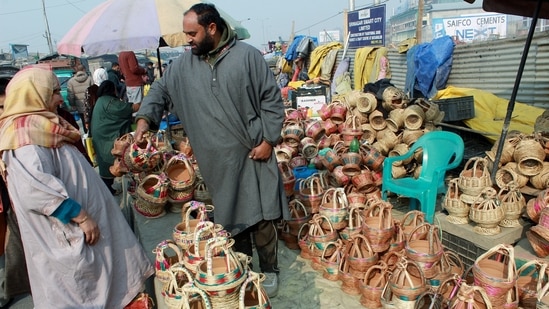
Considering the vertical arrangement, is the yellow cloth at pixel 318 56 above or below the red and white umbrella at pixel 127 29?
below

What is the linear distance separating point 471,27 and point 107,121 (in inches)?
744

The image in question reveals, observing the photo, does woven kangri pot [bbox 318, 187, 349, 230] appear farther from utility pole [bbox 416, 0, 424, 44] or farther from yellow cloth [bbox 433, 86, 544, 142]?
utility pole [bbox 416, 0, 424, 44]

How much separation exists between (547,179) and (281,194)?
8.00 ft

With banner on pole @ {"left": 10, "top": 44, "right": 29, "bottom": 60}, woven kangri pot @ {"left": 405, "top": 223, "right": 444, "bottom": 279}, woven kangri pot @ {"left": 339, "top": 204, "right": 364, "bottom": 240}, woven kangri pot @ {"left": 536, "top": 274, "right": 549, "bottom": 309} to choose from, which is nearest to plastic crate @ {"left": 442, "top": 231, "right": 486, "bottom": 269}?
woven kangri pot @ {"left": 405, "top": 223, "right": 444, "bottom": 279}

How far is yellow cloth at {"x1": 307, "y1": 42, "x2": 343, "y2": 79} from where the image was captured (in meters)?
11.6

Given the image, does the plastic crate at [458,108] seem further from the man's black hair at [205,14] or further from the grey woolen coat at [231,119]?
the man's black hair at [205,14]

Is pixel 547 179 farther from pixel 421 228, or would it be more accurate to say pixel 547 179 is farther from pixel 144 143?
pixel 144 143

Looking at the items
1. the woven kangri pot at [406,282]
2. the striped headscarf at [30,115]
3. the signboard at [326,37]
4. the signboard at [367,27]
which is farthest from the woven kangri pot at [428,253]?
the signboard at [326,37]

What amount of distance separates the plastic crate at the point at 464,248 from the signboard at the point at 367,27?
8525 mm

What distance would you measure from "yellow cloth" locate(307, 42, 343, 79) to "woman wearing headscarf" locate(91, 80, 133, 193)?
7518 millimetres

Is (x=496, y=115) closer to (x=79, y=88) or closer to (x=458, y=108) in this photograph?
(x=458, y=108)

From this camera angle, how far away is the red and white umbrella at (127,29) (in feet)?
15.0

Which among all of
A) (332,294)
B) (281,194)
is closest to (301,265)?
(332,294)

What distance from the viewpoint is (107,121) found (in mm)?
4957
